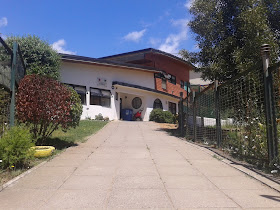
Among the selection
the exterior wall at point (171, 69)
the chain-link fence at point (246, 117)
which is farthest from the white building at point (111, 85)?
the chain-link fence at point (246, 117)

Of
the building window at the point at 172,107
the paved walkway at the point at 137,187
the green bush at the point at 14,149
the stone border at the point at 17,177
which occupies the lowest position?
the paved walkway at the point at 137,187

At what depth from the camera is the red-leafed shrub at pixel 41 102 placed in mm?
6750

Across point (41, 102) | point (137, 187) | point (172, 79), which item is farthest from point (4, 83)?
point (172, 79)

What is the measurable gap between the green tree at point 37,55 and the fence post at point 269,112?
13.0 metres

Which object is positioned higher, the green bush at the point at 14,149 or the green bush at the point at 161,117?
the green bush at the point at 161,117

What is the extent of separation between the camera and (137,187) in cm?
387


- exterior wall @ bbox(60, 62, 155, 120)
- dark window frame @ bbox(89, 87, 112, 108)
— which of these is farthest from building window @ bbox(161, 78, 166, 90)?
dark window frame @ bbox(89, 87, 112, 108)

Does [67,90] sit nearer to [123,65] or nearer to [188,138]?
[188,138]

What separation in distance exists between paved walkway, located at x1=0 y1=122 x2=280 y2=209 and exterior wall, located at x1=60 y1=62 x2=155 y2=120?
14.8 m

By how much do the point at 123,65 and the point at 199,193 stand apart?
62.8 ft

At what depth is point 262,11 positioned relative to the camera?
9477 mm

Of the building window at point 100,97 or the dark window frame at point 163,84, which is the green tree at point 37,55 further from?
the dark window frame at point 163,84

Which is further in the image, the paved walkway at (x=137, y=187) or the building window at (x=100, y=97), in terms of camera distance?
the building window at (x=100, y=97)

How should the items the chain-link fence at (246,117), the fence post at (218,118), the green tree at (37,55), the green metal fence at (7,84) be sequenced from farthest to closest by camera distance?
1. the green tree at (37,55)
2. the fence post at (218,118)
3. the green metal fence at (7,84)
4. the chain-link fence at (246,117)
